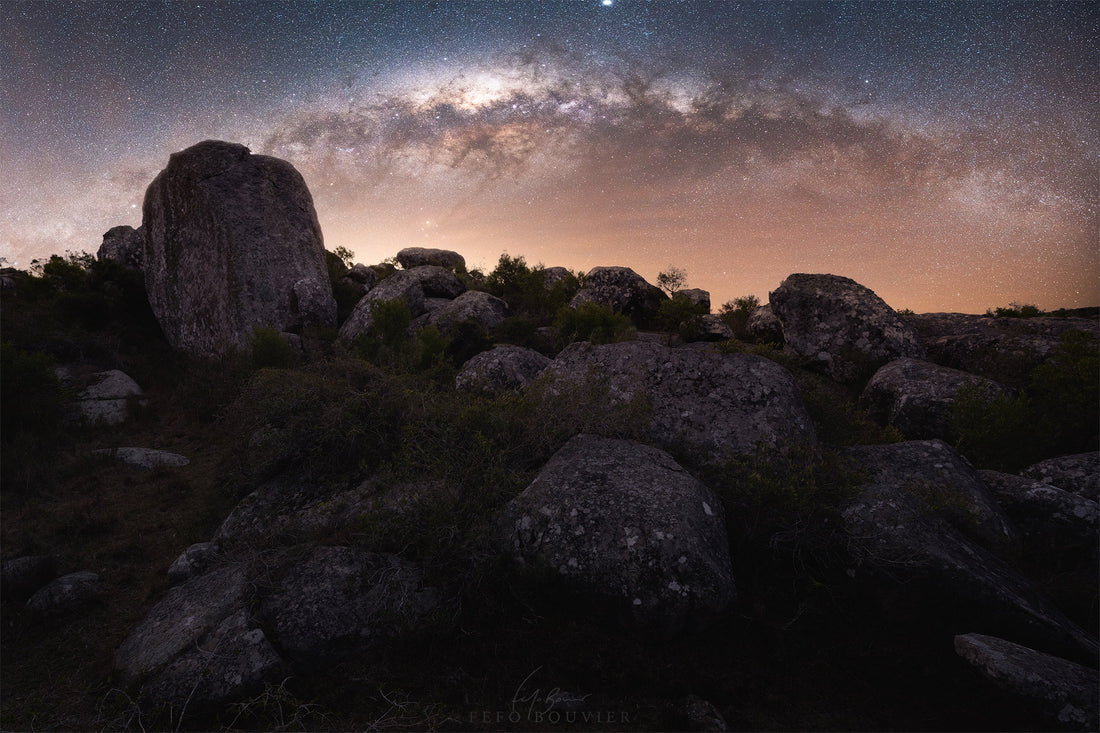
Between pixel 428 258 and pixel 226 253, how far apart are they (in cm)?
1607

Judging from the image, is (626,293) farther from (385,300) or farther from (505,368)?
(505,368)

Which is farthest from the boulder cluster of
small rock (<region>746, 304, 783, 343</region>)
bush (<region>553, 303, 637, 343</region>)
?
small rock (<region>746, 304, 783, 343</region>)

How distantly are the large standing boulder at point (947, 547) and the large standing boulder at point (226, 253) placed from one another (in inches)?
728

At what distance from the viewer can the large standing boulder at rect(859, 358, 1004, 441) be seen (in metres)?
10.3

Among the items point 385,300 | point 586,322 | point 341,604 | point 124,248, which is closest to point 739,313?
point 586,322

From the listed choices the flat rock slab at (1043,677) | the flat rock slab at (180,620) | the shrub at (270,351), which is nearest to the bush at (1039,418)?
the flat rock slab at (1043,677)

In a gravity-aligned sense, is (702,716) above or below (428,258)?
below

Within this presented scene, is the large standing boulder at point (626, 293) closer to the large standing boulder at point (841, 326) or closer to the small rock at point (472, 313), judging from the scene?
the small rock at point (472, 313)

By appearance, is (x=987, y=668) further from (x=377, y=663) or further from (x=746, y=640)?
(x=377, y=663)

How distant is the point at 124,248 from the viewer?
73.8ft

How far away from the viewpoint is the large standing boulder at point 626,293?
2155cm

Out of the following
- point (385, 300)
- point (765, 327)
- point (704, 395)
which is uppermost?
point (385, 300)

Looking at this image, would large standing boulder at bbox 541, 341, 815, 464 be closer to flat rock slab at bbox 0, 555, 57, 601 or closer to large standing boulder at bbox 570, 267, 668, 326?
flat rock slab at bbox 0, 555, 57, 601

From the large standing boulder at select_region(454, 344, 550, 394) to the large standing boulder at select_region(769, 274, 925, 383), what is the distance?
26.4 ft
